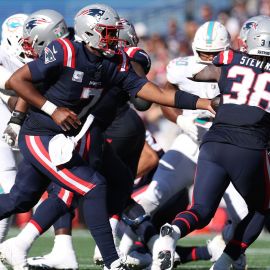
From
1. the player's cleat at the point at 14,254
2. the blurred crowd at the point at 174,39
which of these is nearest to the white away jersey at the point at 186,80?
the player's cleat at the point at 14,254

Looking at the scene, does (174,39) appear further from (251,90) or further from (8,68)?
(251,90)

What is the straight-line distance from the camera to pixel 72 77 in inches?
200

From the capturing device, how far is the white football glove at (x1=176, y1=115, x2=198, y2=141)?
6.51m

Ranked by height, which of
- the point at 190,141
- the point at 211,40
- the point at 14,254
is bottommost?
the point at 190,141

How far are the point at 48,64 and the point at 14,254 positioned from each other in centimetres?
115

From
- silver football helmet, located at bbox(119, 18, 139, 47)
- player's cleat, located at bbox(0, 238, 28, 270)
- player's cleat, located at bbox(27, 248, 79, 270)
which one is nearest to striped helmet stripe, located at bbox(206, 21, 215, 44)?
silver football helmet, located at bbox(119, 18, 139, 47)

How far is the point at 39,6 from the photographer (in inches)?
571

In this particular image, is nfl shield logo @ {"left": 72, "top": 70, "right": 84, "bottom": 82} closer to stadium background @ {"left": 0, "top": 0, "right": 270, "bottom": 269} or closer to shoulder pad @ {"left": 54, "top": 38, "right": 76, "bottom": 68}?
shoulder pad @ {"left": 54, "top": 38, "right": 76, "bottom": 68}

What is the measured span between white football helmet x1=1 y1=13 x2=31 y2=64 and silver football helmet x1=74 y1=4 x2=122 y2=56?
3.08 ft

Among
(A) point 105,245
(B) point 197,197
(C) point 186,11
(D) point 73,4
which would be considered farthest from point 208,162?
(D) point 73,4

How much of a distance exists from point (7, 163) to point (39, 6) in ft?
28.9

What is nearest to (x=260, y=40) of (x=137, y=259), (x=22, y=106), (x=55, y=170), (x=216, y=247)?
(x=55, y=170)

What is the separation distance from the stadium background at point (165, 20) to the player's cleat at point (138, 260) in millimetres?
2425

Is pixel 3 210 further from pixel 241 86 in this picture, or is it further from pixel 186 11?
pixel 186 11
